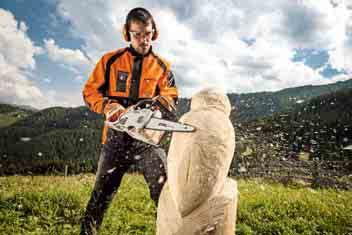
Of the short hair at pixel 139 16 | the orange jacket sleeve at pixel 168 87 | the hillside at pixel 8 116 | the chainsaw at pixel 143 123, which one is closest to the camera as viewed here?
the chainsaw at pixel 143 123

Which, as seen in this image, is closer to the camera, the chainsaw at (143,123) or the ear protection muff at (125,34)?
the chainsaw at (143,123)

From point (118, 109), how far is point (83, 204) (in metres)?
2.45

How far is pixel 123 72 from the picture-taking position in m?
3.10

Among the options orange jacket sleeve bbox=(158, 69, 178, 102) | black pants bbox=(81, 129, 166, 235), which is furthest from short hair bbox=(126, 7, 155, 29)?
black pants bbox=(81, 129, 166, 235)

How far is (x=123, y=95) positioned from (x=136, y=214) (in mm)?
2151

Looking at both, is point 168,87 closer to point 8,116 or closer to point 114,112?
point 114,112

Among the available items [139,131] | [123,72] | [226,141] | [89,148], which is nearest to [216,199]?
[226,141]

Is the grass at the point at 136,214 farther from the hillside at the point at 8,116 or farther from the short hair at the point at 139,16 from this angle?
the hillside at the point at 8,116

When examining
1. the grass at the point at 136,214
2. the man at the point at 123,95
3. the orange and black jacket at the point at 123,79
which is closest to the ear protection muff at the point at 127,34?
the man at the point at 123,95

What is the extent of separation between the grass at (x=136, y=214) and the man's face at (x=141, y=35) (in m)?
2.29

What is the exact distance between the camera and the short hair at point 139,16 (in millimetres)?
2875

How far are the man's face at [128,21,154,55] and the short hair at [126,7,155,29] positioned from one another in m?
0.03

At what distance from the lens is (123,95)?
3.10 m

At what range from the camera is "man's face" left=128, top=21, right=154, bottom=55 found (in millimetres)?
2914
